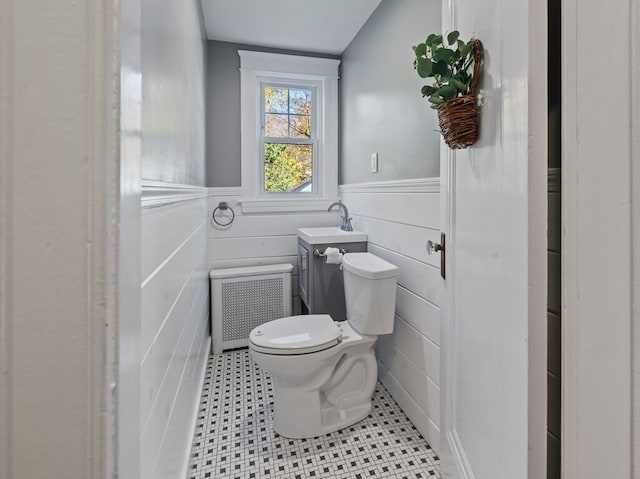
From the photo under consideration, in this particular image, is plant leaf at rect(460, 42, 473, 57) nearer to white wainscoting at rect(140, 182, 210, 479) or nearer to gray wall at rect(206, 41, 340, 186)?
A: white wainscoting at rect(140, 182, 210, 479)

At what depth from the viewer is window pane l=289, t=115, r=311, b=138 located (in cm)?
288

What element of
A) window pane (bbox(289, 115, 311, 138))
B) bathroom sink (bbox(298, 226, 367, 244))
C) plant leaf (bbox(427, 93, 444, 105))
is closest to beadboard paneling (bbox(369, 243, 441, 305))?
bathroom sink (bbox(298, 226, 367, 244))

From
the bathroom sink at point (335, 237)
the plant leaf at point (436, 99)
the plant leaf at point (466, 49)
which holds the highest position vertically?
the plant leaf at point (466, 49)

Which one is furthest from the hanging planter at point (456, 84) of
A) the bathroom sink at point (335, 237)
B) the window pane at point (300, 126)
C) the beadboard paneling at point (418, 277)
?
the window pane at point (300, 126)

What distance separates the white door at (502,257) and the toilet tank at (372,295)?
710mm

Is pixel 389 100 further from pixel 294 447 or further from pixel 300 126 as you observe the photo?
pixel 294 447

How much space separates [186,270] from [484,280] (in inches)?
44.8

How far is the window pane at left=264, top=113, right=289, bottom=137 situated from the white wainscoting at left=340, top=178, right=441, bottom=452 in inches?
45.0

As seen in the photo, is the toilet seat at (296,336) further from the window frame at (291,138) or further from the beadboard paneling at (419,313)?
the window frame at (291,138)

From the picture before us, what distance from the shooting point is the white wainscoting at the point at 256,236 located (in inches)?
103

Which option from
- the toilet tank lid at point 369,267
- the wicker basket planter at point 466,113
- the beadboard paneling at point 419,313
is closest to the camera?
the wicker basket planter at point 466,113

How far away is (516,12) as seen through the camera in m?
0.53
